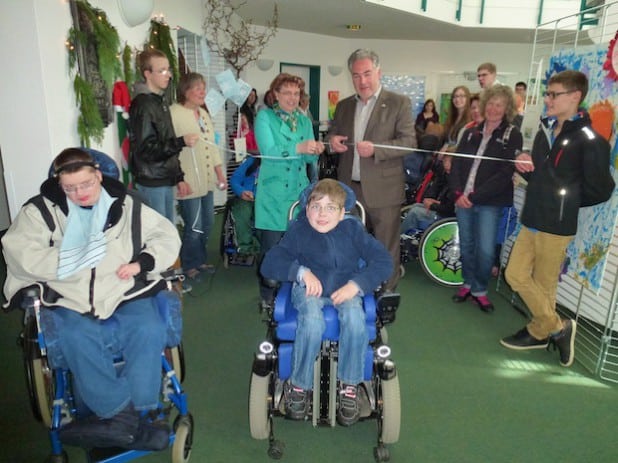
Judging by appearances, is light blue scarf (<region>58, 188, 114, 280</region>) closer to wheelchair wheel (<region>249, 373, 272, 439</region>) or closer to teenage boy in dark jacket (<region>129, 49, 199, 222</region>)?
wheelchair wheel (<region>249, 373, 272, 439</region>)

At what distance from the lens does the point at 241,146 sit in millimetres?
4215

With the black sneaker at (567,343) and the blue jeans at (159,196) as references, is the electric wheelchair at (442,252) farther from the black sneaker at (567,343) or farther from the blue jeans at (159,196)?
the blue jeans at (159,196)

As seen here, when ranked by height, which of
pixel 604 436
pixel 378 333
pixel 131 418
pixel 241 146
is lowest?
pixel 604 436

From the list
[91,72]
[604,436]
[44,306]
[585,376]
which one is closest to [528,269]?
[585,376]

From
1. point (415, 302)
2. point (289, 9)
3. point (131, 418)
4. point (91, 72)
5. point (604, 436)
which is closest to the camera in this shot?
point (131, 418)

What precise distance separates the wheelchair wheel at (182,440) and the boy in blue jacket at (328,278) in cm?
43

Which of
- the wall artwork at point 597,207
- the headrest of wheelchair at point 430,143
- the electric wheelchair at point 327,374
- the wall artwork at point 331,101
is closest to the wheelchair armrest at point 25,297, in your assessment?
the electric wheelchair at point 327,374

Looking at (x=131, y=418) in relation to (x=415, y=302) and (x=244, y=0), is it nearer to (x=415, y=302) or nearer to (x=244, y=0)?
(x=415, y=302)

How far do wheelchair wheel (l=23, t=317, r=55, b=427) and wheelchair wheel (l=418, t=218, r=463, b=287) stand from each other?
3.03 metres

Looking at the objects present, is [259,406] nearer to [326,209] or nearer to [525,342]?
[326,209]

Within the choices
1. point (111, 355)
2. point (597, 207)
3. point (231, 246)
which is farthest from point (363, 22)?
point (111, 355)

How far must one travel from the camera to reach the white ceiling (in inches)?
239

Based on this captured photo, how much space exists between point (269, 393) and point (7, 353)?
182cm

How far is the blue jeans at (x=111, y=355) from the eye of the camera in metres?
1.88
